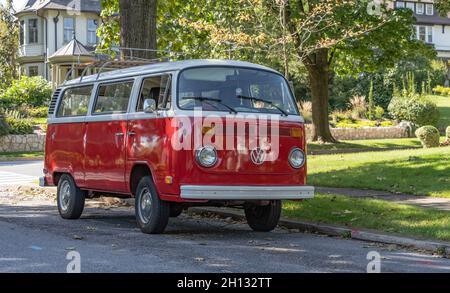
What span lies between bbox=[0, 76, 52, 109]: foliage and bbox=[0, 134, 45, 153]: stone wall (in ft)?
27.1

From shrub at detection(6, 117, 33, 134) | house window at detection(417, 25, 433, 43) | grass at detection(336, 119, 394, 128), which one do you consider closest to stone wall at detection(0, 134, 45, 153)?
shrub at detection(6, 117, 33, 134)

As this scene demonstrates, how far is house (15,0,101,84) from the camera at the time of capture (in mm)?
52531

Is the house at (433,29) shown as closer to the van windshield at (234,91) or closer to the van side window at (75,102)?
the van side window at (75,102)

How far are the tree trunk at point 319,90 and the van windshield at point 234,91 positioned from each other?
20200 millimetres

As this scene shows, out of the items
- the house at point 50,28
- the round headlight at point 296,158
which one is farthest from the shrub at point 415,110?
the round headlight at point 296,158

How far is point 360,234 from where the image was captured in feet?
35.6

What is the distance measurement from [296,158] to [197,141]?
1571 mm

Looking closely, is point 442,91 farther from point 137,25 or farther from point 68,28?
point 137,25

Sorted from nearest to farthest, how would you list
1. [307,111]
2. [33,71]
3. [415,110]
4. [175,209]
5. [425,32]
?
1. [175,209]
2. [415,110]
3. [307,111]
4. [33,71]
5. [425,32]

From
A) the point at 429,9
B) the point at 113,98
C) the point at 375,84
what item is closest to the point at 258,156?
the point at 113,98

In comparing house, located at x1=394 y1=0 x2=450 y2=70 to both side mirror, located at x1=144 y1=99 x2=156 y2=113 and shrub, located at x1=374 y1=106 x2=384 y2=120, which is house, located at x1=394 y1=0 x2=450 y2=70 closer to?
shrub, located at x1=374 y1=106 x2=384 y2=120

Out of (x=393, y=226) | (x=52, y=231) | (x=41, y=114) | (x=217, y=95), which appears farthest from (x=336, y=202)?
(x=41, y=114)

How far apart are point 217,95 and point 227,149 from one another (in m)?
0.89
